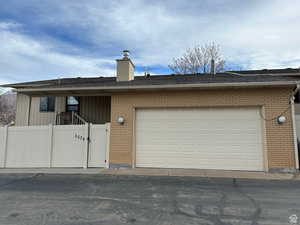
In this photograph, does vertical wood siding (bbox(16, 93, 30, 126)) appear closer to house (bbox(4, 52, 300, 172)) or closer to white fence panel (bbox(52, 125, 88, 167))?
house (bbox(4, 52, 300, 172))

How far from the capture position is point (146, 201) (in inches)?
169

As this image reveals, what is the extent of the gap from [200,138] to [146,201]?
4.01 meters

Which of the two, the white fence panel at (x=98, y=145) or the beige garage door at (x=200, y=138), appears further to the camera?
the white fence panel at (x=98, y=145)

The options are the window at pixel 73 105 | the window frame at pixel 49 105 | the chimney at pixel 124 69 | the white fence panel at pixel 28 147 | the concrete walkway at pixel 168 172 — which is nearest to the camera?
the concrete walkway at pixel 168 172

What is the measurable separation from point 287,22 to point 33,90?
12.3 m

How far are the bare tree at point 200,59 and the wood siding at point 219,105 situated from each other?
14212 mm

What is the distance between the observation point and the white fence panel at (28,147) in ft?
26.9

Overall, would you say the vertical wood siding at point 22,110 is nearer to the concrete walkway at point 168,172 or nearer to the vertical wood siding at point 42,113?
the vertical wood siding at point 42,113

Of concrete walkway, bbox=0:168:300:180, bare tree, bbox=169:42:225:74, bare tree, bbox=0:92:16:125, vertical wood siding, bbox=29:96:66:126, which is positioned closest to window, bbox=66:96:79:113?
vertical wood siding, bbox=29:96:66:126

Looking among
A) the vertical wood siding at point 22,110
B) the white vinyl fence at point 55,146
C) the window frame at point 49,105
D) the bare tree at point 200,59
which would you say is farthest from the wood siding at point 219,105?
the bare tree at point 200,59

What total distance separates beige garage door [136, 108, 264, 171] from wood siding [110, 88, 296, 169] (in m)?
0.28

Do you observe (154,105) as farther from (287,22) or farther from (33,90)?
(287,22)

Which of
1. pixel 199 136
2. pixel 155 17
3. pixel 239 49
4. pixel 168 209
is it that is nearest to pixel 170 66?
pixel 239 49

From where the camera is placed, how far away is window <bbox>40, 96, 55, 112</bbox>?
11.4 meters
